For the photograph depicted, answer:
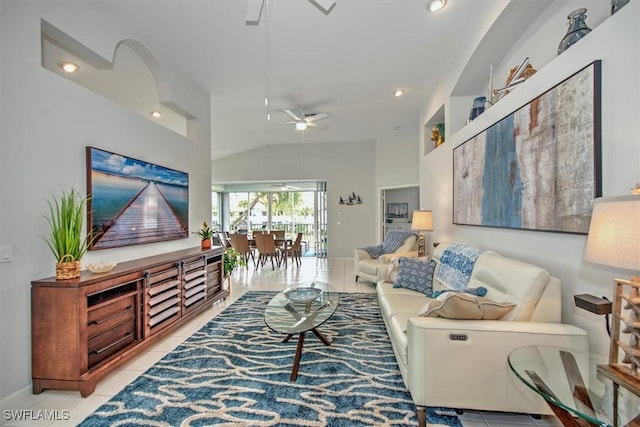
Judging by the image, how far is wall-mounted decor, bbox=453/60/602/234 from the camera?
1.54 metres

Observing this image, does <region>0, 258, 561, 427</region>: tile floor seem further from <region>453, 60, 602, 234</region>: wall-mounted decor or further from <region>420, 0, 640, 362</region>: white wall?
<region>453, 60, 602, 234</region>: wall-mounted decor

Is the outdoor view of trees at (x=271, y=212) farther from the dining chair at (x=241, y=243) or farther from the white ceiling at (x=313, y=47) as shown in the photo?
the white ceiling at (x=313, y=47)

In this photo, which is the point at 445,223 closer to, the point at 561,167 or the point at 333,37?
the point at 561,167

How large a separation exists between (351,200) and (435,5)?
5335mm

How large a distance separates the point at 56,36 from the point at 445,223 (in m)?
4.55

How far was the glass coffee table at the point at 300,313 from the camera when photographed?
87.6 inches

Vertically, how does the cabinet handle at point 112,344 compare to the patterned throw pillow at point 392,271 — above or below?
below

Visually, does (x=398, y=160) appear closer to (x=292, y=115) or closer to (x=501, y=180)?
(x=292, y=115)

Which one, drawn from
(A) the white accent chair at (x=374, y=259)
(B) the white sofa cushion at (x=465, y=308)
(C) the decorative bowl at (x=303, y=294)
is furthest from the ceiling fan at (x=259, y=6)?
(A) the white accent chair at (x=374, y=259)

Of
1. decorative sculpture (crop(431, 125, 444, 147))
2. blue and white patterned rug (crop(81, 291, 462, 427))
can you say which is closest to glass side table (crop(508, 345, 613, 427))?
blue and white patterned rug (crop(81, 291, 462, 427))

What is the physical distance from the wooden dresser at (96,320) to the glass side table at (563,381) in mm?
2608

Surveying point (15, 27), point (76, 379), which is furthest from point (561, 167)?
point (15, 27)

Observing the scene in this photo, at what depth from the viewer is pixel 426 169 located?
4.86 m

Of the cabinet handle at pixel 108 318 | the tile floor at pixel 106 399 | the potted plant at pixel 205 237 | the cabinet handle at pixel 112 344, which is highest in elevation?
the potted plant at pixel 205 237
